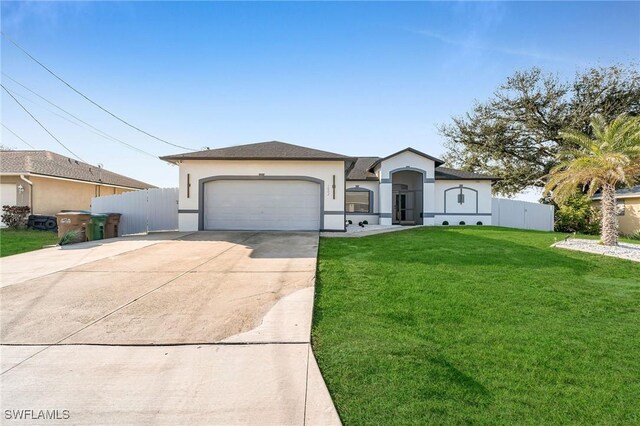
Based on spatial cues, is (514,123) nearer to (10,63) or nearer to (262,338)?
(262,338)

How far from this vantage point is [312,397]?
2.86m

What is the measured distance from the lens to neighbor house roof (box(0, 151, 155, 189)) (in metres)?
17.1

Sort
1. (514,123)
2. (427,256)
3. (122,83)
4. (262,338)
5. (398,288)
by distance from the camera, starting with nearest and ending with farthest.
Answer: (262,338), (398,288), (427,256), (122,83), (514,123)

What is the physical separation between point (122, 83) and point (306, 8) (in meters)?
10.9

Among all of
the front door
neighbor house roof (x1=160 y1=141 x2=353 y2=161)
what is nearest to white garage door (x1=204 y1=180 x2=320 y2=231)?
neighbor house roof (x1=160 y1=141 x2=353 y2=161)

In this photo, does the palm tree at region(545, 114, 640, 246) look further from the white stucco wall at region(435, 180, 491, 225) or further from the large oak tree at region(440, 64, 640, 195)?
the large oak tree at region(440, 64, 640, 195)

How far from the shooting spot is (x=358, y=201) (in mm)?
19531

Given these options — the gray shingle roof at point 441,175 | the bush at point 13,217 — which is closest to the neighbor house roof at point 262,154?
the gray shingle roof at point 441,175

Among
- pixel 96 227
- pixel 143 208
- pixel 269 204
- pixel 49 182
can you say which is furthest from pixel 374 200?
pixel 49 182

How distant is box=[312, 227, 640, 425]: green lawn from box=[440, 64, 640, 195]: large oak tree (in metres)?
20.5

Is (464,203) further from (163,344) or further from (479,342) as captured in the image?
(163,344)

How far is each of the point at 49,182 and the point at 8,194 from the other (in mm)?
1809

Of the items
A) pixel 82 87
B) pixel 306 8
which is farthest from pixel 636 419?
pixel 82 87

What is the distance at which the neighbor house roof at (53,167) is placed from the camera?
17.1 m
